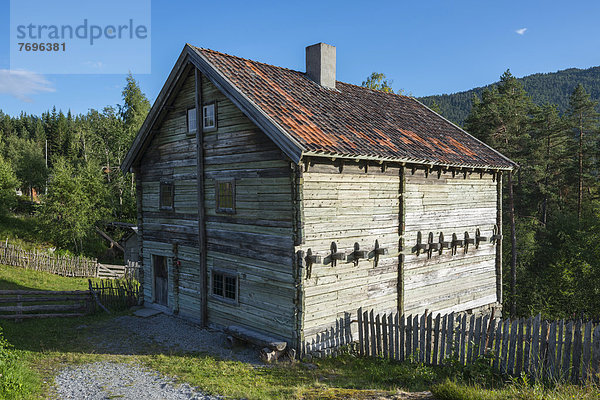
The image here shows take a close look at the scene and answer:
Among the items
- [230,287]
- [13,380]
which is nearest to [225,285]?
[230,287]

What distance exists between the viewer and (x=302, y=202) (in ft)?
38.4

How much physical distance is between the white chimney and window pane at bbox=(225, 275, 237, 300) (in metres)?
8.41

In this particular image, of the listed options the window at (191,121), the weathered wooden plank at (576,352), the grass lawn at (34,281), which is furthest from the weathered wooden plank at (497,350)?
the grass lawn at (34,281)

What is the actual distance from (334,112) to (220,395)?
31.2 ft

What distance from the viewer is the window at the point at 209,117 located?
46.9 ft

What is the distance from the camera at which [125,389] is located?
9781mm

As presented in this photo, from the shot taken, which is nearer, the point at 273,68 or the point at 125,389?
the point at 125,389

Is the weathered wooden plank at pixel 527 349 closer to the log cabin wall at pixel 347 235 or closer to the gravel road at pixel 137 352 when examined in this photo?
the log cabin wall at pixel 347 235

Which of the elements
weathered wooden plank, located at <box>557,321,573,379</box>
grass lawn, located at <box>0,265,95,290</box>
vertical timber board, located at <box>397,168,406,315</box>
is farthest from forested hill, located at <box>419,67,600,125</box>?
weathered wooden plank, located at <box>557,321,573,379</box>

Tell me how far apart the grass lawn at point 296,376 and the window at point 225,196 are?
4.57 metres

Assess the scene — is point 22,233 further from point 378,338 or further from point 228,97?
point 378,338

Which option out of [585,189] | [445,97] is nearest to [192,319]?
[585,189]

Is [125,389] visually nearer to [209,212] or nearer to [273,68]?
[209,212]

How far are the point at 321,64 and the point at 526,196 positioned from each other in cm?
3133
